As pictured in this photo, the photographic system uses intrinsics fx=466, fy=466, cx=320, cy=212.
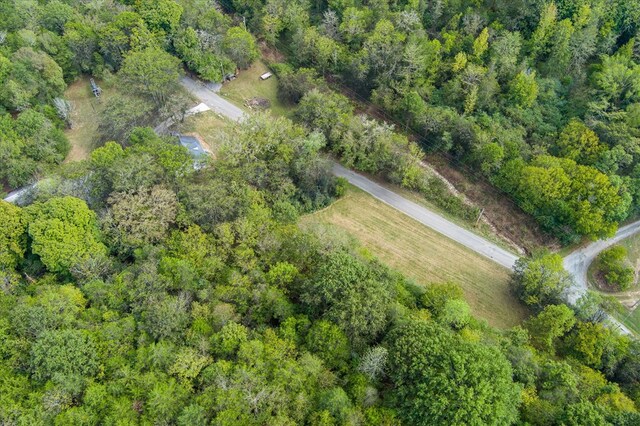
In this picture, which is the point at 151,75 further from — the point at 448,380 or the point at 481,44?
the point at 448,380

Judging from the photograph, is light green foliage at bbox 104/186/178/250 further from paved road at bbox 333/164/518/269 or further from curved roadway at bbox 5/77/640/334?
paved road at bbox 333/164/518/269

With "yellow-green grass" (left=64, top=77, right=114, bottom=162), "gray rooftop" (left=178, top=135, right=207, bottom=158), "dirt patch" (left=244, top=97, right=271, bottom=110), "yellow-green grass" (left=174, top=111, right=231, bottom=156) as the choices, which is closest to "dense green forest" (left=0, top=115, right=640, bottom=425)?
"gray rooftop" (left=178, top=135, right=207, bottom=158)

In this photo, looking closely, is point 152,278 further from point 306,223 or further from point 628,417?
point 628,417

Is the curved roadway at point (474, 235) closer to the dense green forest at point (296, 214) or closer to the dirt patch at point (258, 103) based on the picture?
the dense green forest at point (296, 214)

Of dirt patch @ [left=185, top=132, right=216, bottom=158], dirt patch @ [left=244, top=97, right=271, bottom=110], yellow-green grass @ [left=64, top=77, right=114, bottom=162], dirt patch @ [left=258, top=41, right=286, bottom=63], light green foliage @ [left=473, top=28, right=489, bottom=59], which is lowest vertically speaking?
yellow-green grass @ [left=64, top=77, right=114, bottom=162]

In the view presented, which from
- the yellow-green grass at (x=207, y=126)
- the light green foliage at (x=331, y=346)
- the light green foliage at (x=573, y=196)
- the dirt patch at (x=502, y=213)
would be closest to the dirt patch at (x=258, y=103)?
the yellow-green grass at (x=207, y=126)
